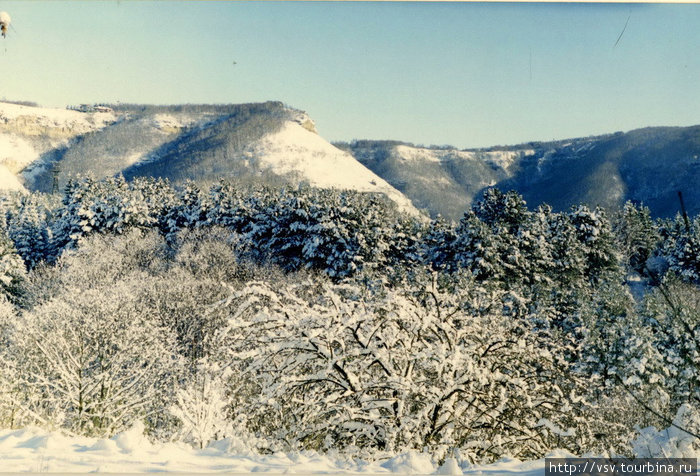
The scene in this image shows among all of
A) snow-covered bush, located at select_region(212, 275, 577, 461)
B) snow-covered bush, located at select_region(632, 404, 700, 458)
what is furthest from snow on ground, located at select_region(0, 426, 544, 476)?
snow-covered bush, located at select_region(212, 275, 577, 461)

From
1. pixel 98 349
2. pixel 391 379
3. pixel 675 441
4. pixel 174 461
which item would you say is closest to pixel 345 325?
pixel 391 379

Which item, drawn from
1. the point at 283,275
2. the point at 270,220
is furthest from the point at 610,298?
the point at 270,220

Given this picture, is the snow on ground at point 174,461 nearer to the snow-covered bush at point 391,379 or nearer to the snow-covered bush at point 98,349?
the snow-covered bush at point 391,379

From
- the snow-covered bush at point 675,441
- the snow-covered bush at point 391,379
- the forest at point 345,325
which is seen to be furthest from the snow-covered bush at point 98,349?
the snow-covered bush at point 675,441

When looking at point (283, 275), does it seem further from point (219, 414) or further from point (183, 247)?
point (219, 414)

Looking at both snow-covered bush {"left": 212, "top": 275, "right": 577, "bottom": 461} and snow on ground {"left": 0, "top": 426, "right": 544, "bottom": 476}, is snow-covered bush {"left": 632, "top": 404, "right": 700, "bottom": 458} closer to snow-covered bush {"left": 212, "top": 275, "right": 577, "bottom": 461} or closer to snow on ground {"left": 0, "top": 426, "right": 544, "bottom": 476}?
snow on ground {"left": 0, "top": 426, "right": 544, "bottom": 476}

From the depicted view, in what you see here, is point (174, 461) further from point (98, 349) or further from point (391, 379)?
point (98, 349)
